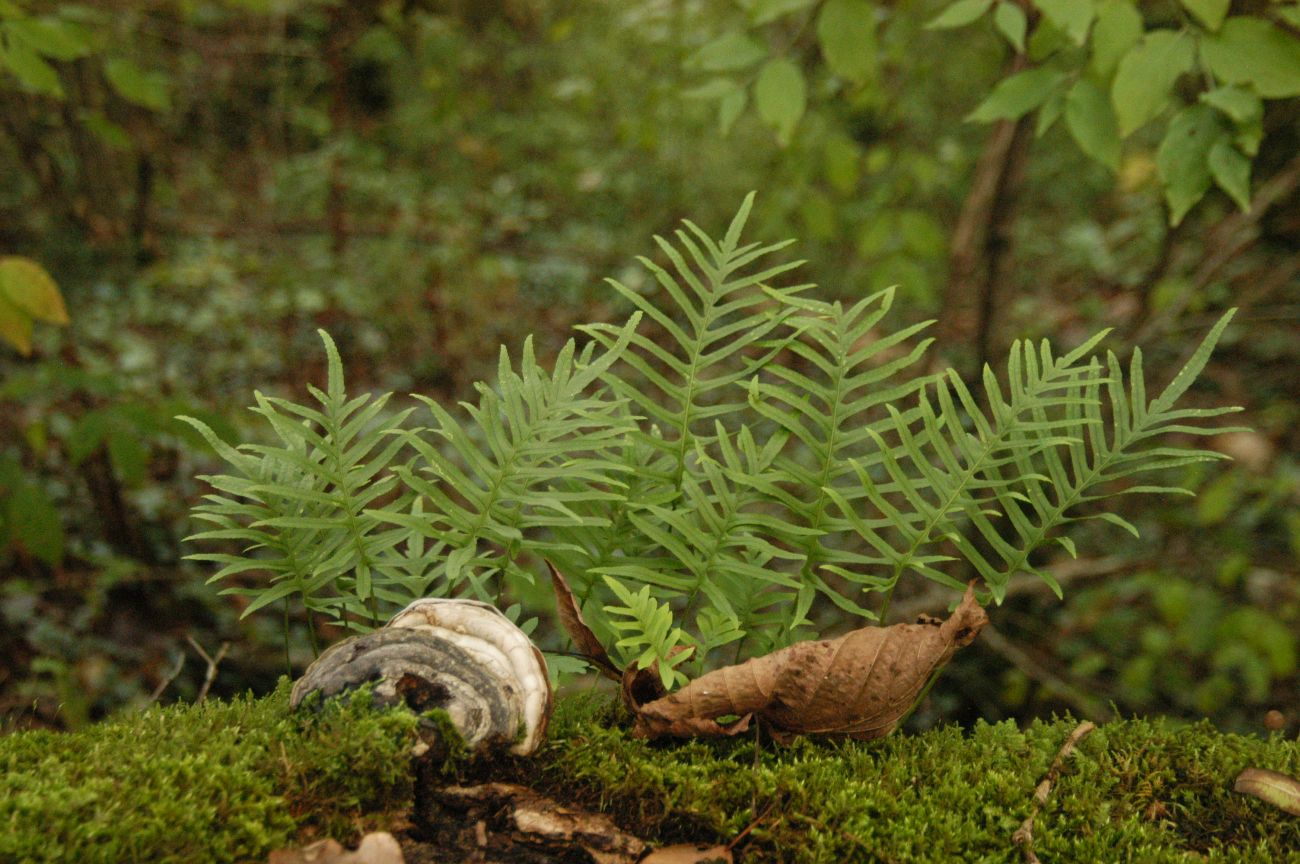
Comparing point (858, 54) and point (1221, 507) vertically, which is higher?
point (858, 54)

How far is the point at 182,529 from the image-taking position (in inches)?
205

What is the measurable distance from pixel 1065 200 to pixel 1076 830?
8.11m

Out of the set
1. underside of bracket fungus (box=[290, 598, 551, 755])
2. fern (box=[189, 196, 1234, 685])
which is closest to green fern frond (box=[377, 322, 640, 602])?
fern (box=[189, 196, 1234, 685])

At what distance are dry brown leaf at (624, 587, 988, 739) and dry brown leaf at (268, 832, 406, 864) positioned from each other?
38 cm

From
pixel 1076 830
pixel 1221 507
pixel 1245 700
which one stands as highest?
pixel 1076 830

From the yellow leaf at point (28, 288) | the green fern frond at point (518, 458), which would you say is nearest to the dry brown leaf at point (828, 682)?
the green fern frond at point (518, 458)

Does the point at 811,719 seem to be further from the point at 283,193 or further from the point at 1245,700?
the point at 283,193

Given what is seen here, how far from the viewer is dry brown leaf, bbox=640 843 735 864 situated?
3.62ft

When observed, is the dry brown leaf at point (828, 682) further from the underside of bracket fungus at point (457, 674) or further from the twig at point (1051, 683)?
the twig at point (1051, 683)

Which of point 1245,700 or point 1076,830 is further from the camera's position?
point 1245,700

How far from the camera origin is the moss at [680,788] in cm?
102

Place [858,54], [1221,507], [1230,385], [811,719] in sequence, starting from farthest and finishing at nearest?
1. [1230,385]
2. [1221,507]
3. [858,54]
4. [811,719]

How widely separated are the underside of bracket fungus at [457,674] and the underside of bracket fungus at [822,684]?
0.14 m

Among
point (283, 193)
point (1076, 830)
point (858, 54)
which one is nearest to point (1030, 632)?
point (858, 54)
